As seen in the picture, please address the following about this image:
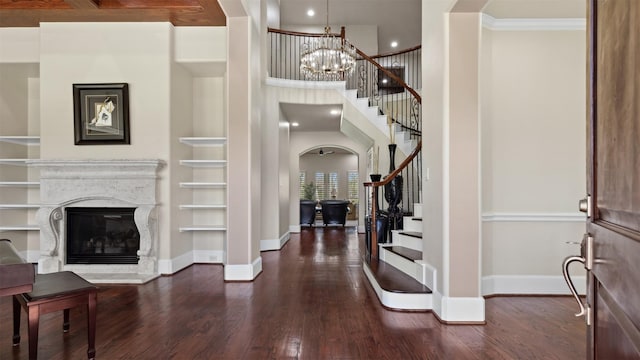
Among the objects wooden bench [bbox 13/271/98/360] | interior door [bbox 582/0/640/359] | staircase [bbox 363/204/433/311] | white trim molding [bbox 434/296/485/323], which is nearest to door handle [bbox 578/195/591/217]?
interior door [bbox 582/0/640/359]

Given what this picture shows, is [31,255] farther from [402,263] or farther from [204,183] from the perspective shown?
[402,263]

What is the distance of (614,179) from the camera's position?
0.76 meters

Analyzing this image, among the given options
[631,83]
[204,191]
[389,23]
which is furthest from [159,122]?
[389,23]

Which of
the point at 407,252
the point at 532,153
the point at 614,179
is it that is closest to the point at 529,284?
the point at 407,252

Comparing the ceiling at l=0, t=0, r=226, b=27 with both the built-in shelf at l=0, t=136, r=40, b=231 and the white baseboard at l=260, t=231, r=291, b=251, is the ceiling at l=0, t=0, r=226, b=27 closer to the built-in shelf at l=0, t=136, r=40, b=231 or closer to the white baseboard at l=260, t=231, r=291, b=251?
the built-in shelf at l=0, t=136, r=40, b=231

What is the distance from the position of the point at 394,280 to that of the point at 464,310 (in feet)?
2.64

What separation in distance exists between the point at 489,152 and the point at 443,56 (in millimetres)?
1407

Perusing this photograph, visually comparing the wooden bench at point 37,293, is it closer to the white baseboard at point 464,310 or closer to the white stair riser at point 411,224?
the white baseboard at point 464,310

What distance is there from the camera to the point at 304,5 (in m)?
9.16

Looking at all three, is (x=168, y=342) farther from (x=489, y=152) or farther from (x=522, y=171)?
(x=522, y=171)

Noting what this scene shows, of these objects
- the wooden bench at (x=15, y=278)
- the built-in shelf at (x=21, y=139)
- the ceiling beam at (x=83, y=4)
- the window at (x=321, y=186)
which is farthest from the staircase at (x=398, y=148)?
the window at (x=321, y=186)

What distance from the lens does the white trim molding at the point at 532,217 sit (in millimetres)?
3914

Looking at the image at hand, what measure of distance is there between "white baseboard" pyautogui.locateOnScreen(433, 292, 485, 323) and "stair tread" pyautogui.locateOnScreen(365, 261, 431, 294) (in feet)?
1.00

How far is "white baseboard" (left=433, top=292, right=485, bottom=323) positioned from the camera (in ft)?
9.94
